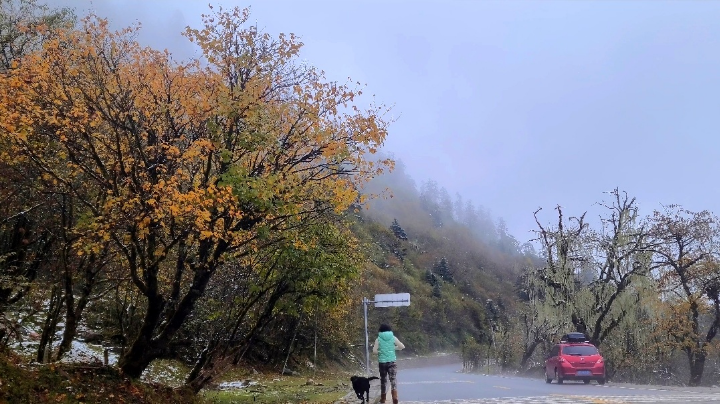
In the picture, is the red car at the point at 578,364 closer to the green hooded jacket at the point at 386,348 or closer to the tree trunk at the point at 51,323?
the green hooded jacket at the point at 386,348

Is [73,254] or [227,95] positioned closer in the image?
[227,95]

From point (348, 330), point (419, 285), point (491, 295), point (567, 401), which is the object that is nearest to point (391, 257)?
point (419, 285)

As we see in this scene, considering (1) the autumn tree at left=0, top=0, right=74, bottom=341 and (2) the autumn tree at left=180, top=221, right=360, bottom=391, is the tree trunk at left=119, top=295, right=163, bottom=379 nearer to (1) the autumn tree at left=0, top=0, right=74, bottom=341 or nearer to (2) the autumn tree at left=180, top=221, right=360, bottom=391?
(1) the autumn tree at left=0, top=0, right=74, bottom=341

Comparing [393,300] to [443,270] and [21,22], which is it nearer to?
[21,22]

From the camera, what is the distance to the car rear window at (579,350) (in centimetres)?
2252

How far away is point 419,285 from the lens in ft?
328

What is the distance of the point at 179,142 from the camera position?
10711 mm

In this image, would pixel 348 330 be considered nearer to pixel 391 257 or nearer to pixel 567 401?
pixel 567 401

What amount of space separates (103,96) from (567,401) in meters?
10.8

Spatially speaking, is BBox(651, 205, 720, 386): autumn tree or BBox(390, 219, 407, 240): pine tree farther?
BBox(390, 219, 407, 240): pine tree

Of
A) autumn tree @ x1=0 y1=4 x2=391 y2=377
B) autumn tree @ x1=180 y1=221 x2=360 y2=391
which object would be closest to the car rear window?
autumn tree @ x1=180 y1=221 x2=360 y2=391

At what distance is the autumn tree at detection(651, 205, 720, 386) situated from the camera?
2998 centimetres

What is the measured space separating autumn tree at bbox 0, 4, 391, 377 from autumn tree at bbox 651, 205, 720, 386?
24523mm

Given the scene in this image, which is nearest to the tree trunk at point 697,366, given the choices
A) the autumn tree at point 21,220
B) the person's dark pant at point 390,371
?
the person's dark pant at point 390,371
